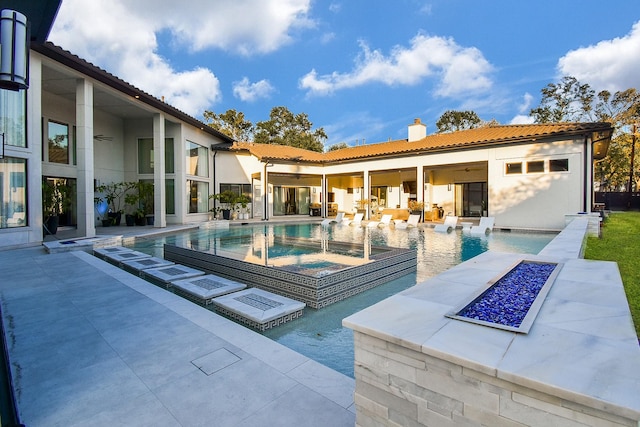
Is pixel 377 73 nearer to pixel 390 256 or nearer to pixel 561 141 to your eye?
pixel 561 141

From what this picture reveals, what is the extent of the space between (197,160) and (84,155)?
26.7 ft

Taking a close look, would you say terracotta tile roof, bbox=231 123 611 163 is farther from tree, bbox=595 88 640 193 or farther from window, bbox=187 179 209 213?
tree, bbox=595 88 640 193

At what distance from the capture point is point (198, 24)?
67.9ft

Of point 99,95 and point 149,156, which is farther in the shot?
point 149,156

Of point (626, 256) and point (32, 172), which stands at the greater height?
point (32, 172)

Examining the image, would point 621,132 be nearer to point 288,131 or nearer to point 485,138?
point 485,138

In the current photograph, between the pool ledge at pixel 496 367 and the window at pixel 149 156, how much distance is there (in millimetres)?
18173

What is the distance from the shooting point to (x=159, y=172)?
53.6 feet

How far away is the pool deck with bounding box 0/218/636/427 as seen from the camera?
7.57 ft

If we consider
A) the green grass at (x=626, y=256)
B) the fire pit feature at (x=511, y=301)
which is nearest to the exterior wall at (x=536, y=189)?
the green grass at (x=626, y=256)

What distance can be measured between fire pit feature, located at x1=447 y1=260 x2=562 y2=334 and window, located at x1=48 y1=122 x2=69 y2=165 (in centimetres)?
1767

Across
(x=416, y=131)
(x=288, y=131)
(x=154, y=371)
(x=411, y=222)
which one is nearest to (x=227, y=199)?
(x=411, y=222)

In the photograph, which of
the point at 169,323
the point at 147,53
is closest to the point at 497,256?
the point at 169,323

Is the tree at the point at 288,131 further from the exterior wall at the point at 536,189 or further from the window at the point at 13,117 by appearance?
the window at the point at 13,117
